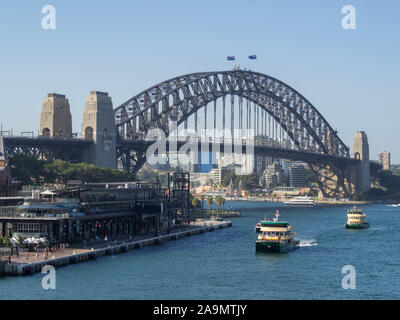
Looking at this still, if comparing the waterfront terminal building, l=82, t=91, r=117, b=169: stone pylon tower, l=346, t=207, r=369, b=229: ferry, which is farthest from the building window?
l=346, t=207, r=369, b=229: ferry

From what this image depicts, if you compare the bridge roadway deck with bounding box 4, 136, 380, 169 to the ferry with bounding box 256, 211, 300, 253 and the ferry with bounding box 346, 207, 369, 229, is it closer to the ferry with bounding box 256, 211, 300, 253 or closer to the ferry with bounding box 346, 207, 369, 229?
the ferry with bounding box 346, 207, 369, 229

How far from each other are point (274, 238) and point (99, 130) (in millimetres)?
57795

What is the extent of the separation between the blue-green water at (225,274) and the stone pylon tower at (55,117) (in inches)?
1808

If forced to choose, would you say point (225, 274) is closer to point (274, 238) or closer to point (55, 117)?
point (274, 238)

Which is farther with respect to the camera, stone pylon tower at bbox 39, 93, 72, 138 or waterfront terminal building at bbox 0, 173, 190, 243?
stone pylon tower at bbox 39, 93, 72, 138

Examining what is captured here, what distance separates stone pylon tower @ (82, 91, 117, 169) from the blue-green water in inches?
1638

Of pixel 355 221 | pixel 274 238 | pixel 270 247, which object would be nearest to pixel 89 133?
pixel 355 221

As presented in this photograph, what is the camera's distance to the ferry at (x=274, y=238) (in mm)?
80188

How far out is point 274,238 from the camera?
80.8 metres

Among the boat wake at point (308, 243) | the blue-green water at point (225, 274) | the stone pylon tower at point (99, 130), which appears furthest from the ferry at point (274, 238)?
the stone pylon tower at point (99, 130)

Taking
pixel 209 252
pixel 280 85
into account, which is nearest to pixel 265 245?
pixel 209 252

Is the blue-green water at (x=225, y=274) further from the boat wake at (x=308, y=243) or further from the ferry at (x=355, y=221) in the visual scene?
the ferry at (x=355, y=221)

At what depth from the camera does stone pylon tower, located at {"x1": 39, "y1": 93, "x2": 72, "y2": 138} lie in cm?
13038
